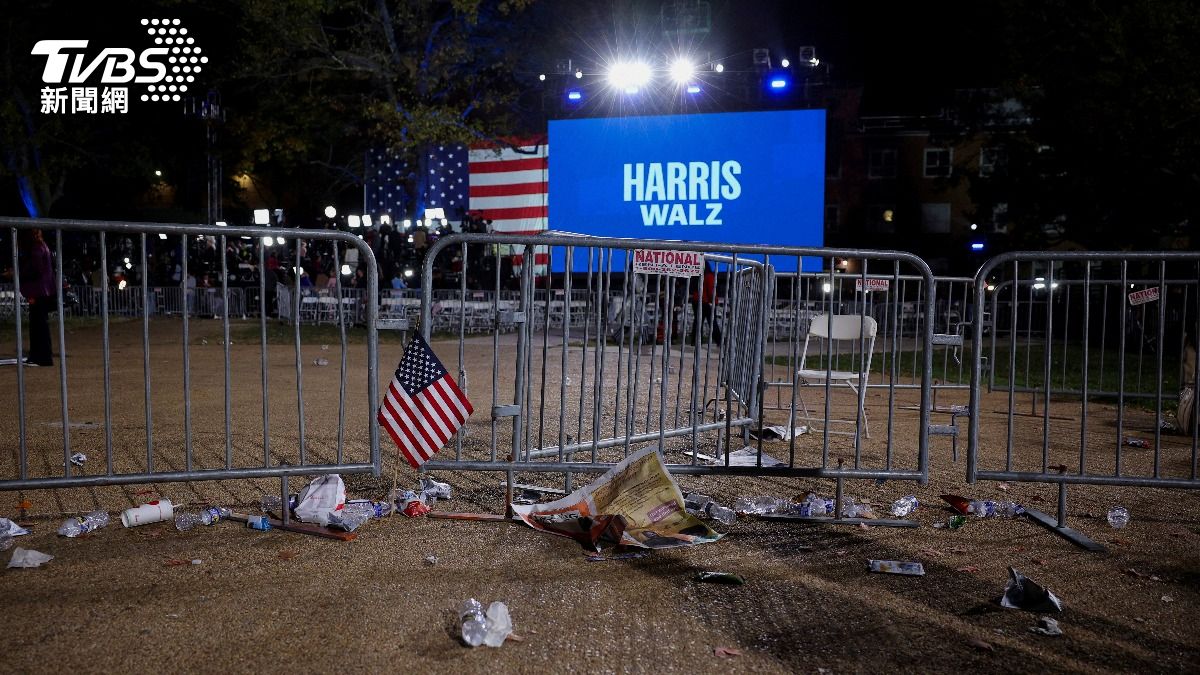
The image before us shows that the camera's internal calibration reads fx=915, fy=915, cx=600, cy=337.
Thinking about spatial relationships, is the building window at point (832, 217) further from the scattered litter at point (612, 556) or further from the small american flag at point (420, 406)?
the scattered litter at point (612, 556)

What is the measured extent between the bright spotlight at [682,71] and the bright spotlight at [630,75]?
63 centimetres

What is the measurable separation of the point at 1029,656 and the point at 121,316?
2445 cm

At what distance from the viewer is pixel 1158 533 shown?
5207mm

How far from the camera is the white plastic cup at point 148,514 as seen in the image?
4.88 m

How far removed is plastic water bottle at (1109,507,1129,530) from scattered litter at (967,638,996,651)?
232 centimetres

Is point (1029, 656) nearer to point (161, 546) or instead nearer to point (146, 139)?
point (161, 546)

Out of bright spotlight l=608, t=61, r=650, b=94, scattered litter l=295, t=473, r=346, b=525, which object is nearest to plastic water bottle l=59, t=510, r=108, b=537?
scattered litter l=295, t=473, r=346, b=525

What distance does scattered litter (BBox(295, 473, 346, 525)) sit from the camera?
5039mm

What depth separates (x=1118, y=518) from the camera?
213 inches

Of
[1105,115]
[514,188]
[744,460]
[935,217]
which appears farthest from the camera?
[935,217]

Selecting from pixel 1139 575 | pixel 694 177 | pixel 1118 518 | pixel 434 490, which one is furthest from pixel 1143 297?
pixel 694 177

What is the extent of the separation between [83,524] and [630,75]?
59.7 feet

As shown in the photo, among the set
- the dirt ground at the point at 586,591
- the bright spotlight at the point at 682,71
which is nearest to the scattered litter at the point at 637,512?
the dirt ground at the point at 586,591

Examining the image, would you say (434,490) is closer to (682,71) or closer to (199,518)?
(199,518)
